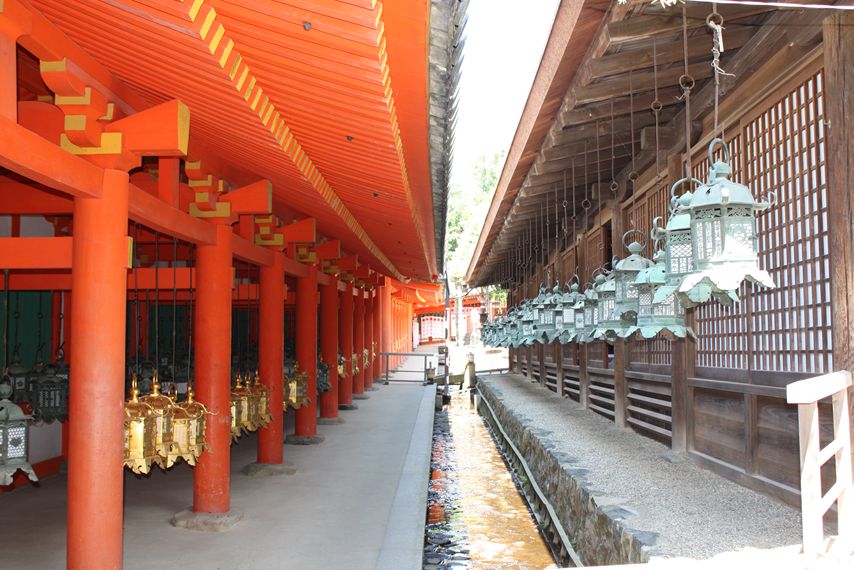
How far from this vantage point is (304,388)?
1035 centimetres

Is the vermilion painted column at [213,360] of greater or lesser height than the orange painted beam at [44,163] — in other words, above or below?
below

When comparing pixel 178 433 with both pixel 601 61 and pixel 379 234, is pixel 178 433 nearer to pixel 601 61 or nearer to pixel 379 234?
pixel 601 61

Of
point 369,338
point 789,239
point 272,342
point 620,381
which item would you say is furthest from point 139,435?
point 369,338

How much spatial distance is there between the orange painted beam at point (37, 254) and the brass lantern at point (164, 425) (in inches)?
48.7

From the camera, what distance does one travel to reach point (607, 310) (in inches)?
232

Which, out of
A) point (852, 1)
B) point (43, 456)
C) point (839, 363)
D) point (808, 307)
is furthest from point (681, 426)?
point (43, 456)

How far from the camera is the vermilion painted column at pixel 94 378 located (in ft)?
14.4

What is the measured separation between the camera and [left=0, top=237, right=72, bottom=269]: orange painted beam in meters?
5.61

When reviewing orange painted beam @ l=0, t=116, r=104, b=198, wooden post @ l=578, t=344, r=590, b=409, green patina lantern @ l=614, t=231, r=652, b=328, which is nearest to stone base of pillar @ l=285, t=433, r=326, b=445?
wooden post @ l=578, t=344, r=590, b=409

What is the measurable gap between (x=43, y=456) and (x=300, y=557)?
4.64m

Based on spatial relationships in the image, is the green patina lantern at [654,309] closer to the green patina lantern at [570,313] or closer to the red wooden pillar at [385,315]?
the green patina lantern at [570,313]

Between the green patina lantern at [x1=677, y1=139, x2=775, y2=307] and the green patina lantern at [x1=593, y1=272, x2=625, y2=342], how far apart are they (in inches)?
88.7

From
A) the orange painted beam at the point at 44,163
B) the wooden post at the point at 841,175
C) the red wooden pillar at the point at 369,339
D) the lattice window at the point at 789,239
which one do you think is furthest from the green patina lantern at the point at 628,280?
the red wooden pillar at the point at 369,339

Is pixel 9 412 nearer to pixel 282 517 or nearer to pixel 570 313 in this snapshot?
pixel 282 517
